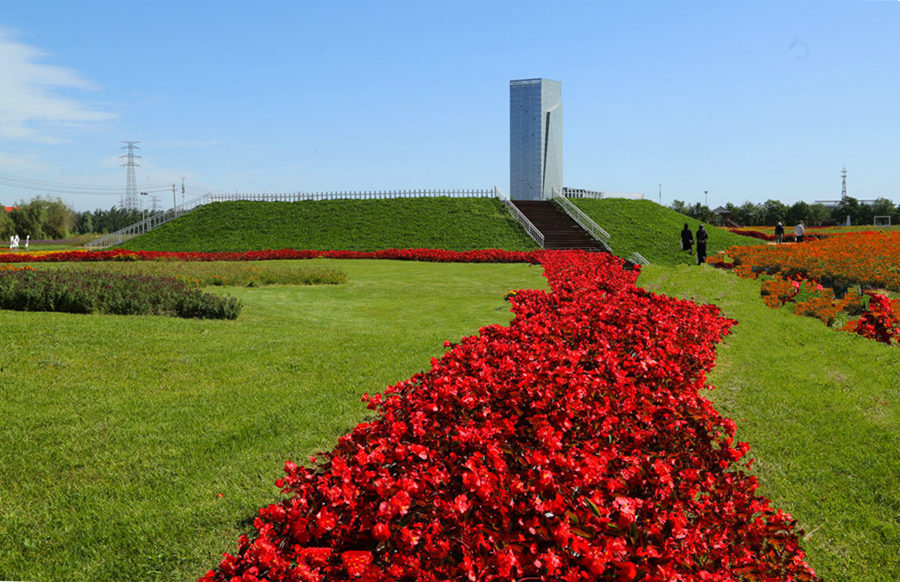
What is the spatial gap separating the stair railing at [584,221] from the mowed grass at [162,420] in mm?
21982

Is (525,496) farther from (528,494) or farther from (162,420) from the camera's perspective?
(162,420)

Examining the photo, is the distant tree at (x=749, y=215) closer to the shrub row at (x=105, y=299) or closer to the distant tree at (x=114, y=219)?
the shrub row at (x=105, y=299)

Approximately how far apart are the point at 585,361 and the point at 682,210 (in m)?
88.7

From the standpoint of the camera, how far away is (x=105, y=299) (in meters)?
10.6

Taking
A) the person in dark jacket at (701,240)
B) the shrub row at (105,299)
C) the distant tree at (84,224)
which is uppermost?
the distant tree at (84,224)

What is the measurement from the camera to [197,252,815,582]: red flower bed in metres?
2.23

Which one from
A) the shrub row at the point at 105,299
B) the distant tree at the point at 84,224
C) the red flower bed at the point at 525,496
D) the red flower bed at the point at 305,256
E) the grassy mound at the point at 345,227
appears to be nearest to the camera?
the red flower bed at the point at 525,496

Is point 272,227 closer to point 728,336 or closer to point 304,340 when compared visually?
point 304,340

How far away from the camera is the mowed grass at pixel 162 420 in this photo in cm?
360

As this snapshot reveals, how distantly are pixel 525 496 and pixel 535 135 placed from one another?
77.4 meters

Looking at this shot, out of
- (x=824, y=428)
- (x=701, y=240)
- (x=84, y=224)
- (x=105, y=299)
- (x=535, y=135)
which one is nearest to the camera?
(x=824, y=428)

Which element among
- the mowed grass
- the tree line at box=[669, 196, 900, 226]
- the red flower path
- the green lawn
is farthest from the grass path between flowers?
the tree line at box=[669, 196, 900, 226]

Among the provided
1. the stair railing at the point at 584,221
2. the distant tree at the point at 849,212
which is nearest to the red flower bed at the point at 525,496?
the stair railing at the point at 584,221

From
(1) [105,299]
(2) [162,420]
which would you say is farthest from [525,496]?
(1) [105,299]
